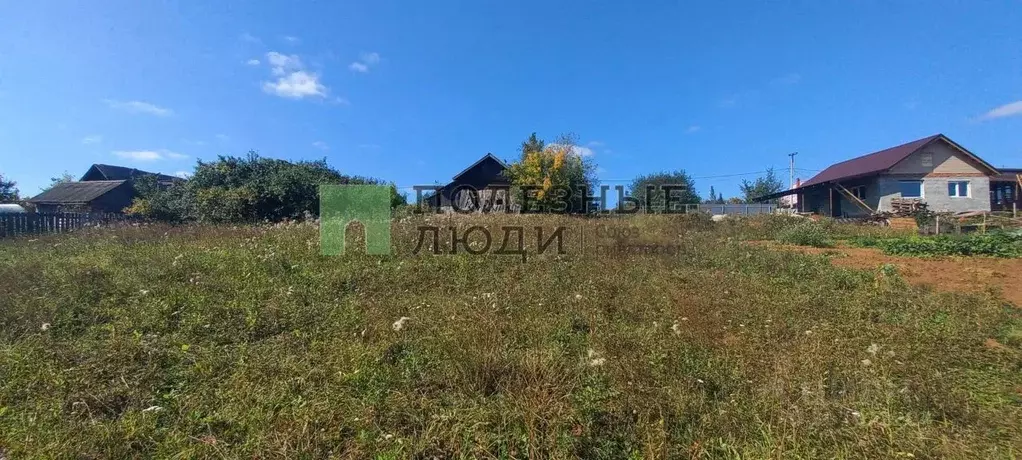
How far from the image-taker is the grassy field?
7.11 ft

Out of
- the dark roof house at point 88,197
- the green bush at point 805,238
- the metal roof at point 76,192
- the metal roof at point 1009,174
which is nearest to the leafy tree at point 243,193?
the dark roof house at point 88,197

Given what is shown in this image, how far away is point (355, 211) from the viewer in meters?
11.3

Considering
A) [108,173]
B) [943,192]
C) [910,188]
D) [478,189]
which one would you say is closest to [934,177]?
[943,192]

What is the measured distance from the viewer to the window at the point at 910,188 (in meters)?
19.5

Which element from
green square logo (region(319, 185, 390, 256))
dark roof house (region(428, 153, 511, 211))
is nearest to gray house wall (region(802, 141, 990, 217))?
dark roof house (region(428, 153, 511, 211))

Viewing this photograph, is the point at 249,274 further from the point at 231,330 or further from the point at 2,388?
the point at 2,388

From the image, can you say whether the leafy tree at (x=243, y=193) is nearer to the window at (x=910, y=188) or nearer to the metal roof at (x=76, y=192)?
the metal roof at (x=76, y=192)

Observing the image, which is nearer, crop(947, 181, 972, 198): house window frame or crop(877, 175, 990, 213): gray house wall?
crop(877, 175, 990, 213): gray house wall

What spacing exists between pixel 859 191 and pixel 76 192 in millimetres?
44690

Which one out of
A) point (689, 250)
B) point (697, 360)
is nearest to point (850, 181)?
point (689, 250)

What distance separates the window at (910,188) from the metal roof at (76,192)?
42.6 meters

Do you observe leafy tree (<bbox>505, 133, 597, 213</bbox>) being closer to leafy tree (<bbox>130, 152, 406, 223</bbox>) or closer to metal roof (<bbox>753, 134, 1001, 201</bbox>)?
leafy tree (<bbox>130, 152, 406, 223</bbox>)

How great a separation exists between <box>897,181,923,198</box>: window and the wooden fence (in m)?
30.7

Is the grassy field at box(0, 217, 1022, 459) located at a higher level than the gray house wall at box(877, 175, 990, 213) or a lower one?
lower
